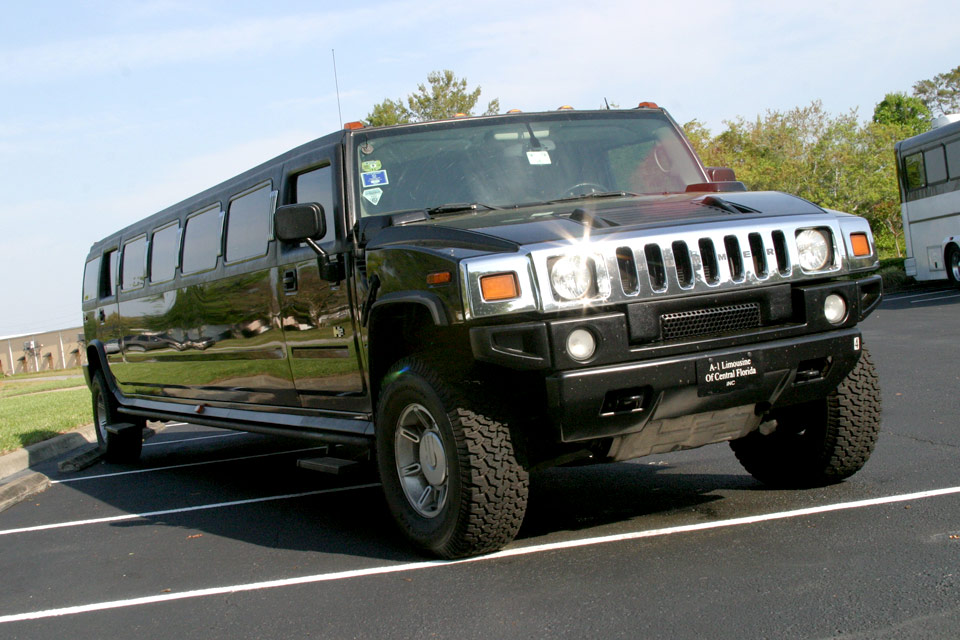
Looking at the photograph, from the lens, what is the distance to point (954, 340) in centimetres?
1242

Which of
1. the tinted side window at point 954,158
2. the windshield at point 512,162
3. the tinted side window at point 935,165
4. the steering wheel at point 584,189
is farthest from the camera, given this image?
the tinted side window at point 935,165

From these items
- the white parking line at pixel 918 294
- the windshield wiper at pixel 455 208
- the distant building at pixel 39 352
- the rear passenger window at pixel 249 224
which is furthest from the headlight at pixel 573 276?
the distant building at pixel 39 352

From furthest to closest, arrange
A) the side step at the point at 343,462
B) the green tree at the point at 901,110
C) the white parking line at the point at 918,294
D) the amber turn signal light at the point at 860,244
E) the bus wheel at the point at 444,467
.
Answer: the green tree at the point at 901,110 → the white parking line at the point at 918,294 → the side step at the point at 343,462 → the amber turn signal light at the point at 860,244 → the bus wheel at the point at 444,467

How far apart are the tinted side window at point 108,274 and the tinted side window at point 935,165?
17439 millimetres

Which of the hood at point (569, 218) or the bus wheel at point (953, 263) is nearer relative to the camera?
the hood at point (569, 218)

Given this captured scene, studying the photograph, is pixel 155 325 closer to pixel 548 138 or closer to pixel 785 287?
pixel 548 138

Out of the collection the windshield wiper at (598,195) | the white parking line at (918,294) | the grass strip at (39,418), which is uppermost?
the windshield wiper at (598,195)

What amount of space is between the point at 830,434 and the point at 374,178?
8.90ft

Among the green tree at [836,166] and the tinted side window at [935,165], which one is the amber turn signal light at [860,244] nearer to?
the tinted side window at [935,165]

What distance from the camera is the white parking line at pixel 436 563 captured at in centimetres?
450

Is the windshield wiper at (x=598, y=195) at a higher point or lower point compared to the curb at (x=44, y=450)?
higher

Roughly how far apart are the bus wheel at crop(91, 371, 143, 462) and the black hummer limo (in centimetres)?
377


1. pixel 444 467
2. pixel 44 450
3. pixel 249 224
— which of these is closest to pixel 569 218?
pixel 444 467

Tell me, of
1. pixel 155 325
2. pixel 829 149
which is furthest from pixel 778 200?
pixel 829 149
